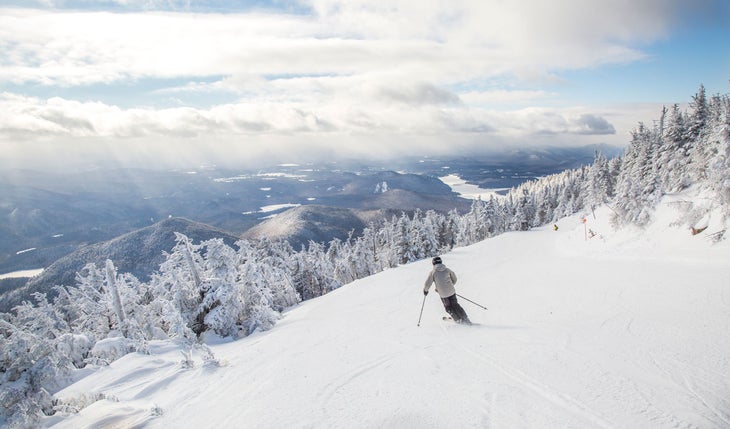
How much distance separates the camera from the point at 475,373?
243 inches

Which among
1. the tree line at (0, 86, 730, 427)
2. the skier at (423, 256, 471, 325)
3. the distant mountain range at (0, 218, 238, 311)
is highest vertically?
the skier at (423, 256, 471, 325)

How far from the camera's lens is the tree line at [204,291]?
9.42m

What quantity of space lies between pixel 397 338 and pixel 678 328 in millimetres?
6664

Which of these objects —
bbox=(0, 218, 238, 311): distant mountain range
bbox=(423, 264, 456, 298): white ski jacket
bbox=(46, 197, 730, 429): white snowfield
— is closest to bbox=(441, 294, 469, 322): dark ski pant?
bbox=(423, 264, 456, 298): white ski jacket

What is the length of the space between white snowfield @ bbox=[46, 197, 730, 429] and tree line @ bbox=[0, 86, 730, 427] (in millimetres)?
1260

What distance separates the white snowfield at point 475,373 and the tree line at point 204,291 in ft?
4.13

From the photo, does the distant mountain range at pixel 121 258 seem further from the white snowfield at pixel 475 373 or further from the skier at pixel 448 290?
the skier at pixel 448 290

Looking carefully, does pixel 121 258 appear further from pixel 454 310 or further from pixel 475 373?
pixel 475 373

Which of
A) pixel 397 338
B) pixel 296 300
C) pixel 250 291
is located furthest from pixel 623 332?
pixel 296 300

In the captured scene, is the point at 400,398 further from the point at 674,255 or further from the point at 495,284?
the point at 674,255

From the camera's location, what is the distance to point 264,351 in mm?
9836

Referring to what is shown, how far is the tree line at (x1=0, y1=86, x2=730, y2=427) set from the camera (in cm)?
942

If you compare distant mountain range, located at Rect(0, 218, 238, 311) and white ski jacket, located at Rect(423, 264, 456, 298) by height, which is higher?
white ski jacket, located at Rect(423, 264, 456, 298)

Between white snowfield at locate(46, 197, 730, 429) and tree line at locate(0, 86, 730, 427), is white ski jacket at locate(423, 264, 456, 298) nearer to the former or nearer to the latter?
white snowfield at locate(46, 197, 730, 429)
